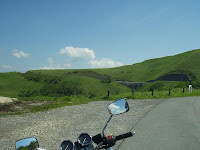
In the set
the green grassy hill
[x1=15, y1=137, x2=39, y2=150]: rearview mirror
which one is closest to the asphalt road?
[x1=15, y1=137, x2=39, y2=150]: rearview mirror

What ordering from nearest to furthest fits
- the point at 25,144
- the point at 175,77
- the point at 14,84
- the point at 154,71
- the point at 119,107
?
the point at 25,144
the point at 119,107
the point at 14,84
the point at 175,77
the point at 154,71

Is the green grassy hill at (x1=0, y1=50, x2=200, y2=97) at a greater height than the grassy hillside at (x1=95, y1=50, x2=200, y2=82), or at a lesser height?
lesser

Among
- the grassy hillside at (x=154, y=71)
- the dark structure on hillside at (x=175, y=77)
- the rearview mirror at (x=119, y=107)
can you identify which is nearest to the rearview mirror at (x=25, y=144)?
the rearview mirror at (x=119, y=107)

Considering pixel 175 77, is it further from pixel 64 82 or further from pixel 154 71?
pixel 64 82

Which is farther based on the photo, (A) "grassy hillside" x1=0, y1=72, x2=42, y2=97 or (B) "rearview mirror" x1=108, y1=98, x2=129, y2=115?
(A) "grassy hillside" x1=0, y1=72, x2=42, y2=97

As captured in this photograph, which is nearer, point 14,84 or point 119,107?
point 119,107

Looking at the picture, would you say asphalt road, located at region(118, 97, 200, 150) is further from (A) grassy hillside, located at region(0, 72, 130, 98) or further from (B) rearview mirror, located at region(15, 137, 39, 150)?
(A) grassy hillside, located at region(0, 72, 130, 98)

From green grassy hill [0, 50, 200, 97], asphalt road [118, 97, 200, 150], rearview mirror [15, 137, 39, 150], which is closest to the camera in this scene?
rearview mirror [15, 137, 39, 150]

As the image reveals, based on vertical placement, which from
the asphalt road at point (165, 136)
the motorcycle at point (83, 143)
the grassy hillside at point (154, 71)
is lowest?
A: the asphalt road at point (165, 136)

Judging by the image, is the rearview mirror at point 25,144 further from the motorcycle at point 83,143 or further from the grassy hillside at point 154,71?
the grassy hillside at point 154,71

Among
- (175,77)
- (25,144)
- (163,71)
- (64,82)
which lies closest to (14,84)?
(64,82)

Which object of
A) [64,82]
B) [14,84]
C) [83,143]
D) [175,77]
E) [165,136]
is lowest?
[165,136]

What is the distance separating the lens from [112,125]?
9578 millimetres

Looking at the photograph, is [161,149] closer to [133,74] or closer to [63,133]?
[63,133]
